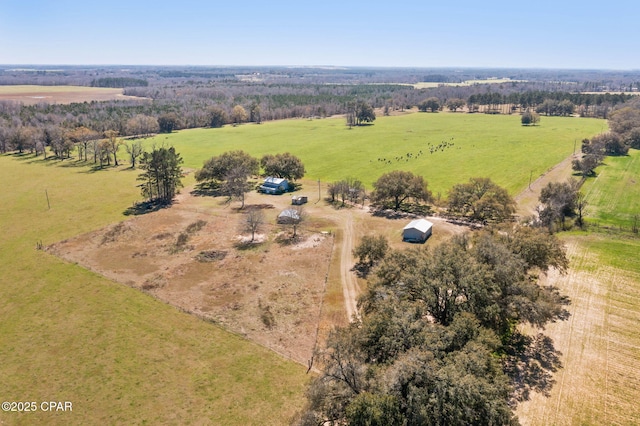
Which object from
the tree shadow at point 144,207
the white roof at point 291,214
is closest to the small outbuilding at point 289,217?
the white roof at point 291,214

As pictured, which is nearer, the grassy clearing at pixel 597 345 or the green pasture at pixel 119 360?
the grassy clearing at pixel 597 345

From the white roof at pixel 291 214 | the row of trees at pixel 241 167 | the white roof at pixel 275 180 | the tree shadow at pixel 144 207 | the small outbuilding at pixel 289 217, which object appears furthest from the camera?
the row of trees at pixel 241 167

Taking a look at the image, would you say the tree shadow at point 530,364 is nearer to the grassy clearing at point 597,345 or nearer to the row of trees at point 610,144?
the grassy clearing at point 597,345

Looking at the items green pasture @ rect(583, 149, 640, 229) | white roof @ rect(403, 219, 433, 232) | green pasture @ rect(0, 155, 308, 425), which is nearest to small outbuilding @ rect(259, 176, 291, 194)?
white roof @ rect(403, 219, 433, 232)

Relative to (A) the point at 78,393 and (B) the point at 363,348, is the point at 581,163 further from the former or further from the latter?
(A) the point at 78,393

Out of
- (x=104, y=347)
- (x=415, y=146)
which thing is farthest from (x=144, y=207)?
(x=415, y=146)

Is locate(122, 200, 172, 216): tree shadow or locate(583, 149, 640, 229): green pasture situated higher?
locate(583, 149, 640, 229): green pasture

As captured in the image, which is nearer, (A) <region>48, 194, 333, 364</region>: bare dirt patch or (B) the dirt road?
(A) <region>48, 194, 333, 364</region>: bare dirt patch

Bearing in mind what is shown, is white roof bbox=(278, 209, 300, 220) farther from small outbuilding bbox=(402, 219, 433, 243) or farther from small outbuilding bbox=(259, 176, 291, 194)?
small outbuilding bbox=(259, 176, 291, 194)
